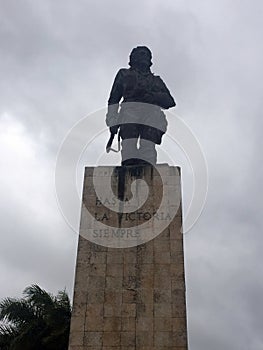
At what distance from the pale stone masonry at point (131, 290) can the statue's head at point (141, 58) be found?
4245 millimetres

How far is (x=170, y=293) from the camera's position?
1048 cm

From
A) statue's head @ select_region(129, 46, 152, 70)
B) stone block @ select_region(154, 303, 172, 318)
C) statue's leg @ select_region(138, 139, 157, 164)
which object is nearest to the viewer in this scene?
stone block @ select_region(154, 303, 172, 318)

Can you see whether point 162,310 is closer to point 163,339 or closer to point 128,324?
point 163,339

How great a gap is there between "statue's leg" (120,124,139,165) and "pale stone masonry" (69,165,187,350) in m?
1.19

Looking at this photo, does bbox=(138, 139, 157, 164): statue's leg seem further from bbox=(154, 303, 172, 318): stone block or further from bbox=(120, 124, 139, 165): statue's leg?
bbox=(154, 303, 172, 318): stone block

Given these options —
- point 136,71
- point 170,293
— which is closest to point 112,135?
point 136,71

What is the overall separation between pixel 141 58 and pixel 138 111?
1851 mm

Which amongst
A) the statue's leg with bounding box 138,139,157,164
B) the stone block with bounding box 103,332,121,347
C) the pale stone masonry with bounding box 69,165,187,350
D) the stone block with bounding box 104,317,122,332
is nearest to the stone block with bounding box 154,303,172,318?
the pale stone masonry with bounding box 69,165,187,350

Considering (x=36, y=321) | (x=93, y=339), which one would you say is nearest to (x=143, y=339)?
(x=93, y=339)

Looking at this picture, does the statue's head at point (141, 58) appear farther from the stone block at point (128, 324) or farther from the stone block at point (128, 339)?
the stone block at point (128, 339)

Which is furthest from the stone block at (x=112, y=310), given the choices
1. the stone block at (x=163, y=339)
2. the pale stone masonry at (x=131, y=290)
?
the stone block at (x=163, y=339)

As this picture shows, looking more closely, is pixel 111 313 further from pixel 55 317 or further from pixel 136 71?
pixel 55 317

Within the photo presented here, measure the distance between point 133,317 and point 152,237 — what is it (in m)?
1.96

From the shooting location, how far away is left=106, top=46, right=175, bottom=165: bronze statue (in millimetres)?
13070
